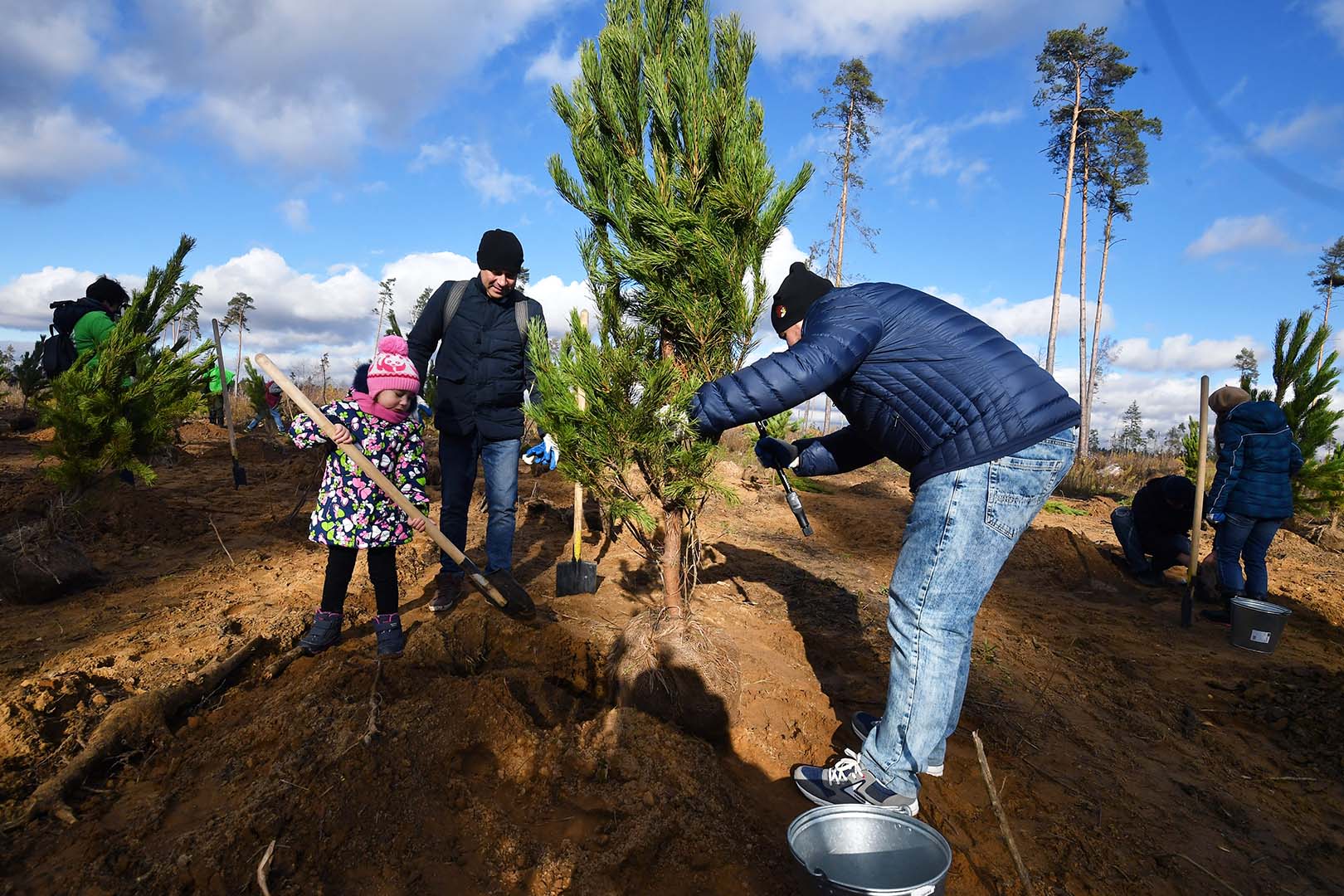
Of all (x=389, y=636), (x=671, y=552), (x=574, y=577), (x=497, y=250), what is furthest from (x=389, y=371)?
(x=574, y=577)

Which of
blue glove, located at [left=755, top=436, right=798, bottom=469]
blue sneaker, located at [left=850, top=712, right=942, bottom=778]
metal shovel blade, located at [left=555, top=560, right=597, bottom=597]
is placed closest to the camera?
blue sneaker, located at [left=850, top=712, right=942, bottom=778]

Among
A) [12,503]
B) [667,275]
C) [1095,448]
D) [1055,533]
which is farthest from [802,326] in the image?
[1095,448]

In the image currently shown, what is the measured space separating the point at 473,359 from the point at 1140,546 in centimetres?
649

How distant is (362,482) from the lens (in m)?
3.09

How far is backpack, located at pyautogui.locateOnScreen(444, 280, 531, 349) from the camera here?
12.4 feet

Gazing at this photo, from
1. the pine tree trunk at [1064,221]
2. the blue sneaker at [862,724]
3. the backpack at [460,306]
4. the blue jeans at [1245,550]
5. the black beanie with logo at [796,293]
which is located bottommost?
the blue sneaker at [862,724]

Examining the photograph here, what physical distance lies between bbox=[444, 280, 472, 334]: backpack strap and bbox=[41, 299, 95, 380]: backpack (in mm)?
2878

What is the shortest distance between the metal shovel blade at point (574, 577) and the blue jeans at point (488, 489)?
19.8 inches

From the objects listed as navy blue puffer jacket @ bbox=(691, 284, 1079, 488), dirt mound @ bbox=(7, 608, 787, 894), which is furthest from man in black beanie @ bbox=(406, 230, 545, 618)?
navy blue puffer jacket @ bbox=(691, 284, 1079, 488)

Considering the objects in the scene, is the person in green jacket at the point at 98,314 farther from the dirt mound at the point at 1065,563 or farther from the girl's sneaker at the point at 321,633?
the dirt mound at the point at 1065,563

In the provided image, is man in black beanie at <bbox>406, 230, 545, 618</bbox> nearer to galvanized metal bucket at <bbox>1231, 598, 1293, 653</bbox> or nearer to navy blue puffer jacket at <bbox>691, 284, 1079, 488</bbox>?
navy blue puffer jacket at <bbox>691, 284, 1079, 488</bbox>

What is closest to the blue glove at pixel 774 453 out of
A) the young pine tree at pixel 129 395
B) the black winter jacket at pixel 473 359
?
the black winter jacket at pixel 473 359

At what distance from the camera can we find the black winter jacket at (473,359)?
3.71 meters

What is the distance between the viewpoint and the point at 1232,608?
4582 millimetres
